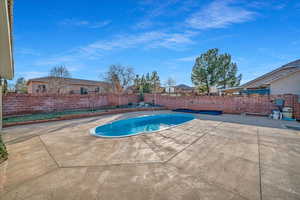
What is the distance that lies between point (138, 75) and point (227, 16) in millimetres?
19013

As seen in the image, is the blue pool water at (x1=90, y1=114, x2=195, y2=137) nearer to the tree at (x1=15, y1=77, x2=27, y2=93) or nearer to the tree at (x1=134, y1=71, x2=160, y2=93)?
the tree at (x1=134, y1=71, x2=160, y2=93)

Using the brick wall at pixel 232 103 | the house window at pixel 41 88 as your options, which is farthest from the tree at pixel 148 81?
the house window at pixel 41 88

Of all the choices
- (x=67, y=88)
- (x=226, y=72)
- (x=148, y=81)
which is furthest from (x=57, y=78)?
(x=226, y=72)

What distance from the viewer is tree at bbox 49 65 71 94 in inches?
749

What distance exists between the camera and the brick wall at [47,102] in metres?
8.91

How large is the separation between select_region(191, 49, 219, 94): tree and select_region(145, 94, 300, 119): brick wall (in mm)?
6404

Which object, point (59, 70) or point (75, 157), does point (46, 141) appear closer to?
point (75, 157)

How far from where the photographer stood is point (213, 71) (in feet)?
57.3

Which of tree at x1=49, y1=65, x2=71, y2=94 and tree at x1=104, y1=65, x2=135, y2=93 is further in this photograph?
tree at x1=104, y1=65, x2=135, y2=93

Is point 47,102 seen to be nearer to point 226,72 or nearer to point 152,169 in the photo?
point 152,169

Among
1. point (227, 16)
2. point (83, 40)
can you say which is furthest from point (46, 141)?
point (227, 16)

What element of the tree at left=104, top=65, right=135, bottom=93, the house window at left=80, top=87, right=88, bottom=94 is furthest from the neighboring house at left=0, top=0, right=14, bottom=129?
the house window at left=80, top=87, right=88, bottom=94

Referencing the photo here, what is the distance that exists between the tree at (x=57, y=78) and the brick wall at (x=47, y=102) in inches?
395

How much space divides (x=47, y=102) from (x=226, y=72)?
22.1 m
